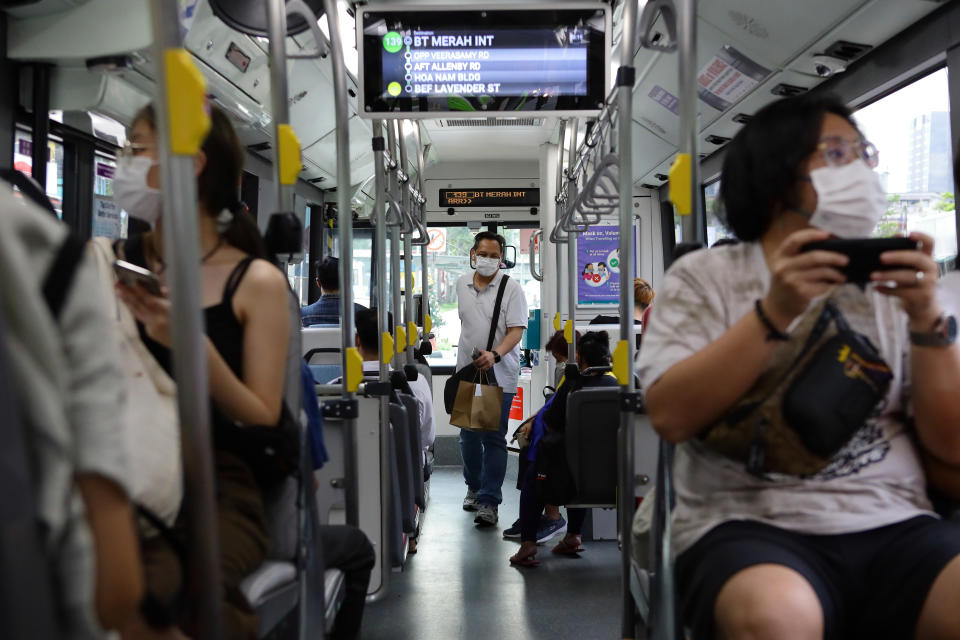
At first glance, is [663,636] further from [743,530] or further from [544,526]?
[544,526]

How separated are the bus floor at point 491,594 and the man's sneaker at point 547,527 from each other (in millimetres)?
83

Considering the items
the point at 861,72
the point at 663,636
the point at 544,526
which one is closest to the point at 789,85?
the point at 861,72

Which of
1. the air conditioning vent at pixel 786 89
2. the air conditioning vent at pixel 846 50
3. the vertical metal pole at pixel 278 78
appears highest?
the air conditioning vent at pixel 786 89

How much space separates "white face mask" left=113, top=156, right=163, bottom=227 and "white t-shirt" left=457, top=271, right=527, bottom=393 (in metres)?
3.93

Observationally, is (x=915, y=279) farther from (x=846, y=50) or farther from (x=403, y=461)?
(x=846, y=50)

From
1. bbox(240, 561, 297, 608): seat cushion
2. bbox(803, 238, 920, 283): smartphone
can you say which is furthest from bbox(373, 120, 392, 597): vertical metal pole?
bbox(803, 238, 920, 283): smartphone

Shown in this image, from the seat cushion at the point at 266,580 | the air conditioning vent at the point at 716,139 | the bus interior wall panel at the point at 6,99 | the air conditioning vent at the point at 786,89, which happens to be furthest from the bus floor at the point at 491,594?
the air conditioning vent at the point at 716,139

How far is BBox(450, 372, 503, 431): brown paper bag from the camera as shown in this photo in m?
5.14

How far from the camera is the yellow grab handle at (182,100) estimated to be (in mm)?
1177

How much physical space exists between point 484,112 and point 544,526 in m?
2.46

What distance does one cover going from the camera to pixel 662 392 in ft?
4.98

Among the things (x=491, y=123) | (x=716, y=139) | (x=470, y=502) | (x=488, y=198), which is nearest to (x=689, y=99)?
(x=470, y=502)

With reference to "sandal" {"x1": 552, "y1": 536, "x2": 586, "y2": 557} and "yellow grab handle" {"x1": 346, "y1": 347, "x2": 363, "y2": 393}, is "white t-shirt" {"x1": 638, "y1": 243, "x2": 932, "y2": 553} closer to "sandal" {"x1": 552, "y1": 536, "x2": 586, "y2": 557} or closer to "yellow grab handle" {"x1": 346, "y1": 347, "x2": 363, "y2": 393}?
"yellow grab handle" {"x1": 346, "y1": 347, "x2": 363, "y2": 393}

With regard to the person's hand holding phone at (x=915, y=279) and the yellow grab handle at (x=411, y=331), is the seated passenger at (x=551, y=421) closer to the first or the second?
the yellow grab handle at (x=411, y=331)
